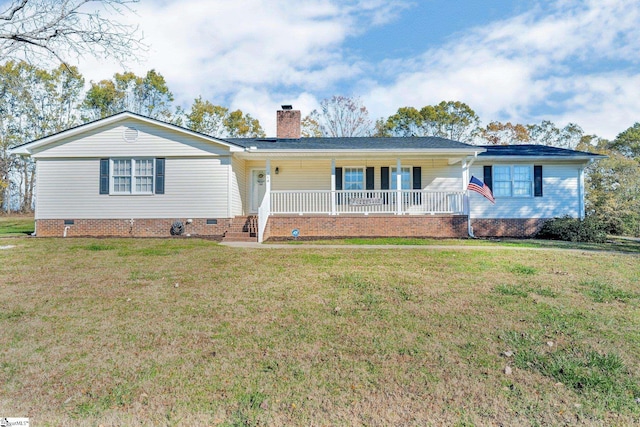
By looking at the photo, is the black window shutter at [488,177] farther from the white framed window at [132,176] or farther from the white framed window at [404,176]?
the white framed window at [132,176]

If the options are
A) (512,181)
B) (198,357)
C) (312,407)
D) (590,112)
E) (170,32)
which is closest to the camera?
(312,407)

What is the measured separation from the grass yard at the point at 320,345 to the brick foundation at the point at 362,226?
6.14m

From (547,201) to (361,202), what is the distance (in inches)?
305

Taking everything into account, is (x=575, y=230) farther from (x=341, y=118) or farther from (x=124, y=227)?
(x=341, y=118)

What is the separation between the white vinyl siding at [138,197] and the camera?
13.5 meters

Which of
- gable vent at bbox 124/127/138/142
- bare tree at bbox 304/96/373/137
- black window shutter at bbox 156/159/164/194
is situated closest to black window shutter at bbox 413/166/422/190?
black window shutter at bbox 156/159/164/194

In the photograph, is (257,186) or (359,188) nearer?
(359,188)

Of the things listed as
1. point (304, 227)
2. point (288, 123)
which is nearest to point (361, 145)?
point (288, 123)

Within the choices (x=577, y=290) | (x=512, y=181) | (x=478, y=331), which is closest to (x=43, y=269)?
(x=478, y=331)

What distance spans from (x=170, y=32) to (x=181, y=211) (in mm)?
5986

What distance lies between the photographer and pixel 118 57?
9.38 meters

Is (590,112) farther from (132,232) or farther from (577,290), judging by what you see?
(132,232)

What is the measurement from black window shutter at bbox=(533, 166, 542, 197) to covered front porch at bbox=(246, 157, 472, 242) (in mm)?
2759

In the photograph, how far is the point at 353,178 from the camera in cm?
1546
